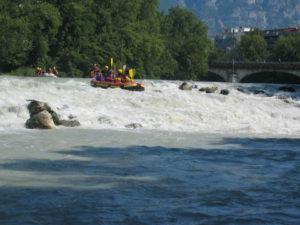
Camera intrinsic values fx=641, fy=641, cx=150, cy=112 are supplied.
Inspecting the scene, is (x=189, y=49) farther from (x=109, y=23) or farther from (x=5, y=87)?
(x=5, y=87)

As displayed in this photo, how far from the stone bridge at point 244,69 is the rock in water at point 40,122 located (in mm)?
51152

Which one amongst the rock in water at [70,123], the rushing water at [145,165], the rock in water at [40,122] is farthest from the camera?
the rock in water at [70,123]

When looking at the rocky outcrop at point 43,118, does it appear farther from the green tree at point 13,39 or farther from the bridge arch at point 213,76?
the bridge arch at point 213,76

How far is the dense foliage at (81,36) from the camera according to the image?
5150 cm

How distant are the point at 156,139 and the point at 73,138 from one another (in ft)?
7.91

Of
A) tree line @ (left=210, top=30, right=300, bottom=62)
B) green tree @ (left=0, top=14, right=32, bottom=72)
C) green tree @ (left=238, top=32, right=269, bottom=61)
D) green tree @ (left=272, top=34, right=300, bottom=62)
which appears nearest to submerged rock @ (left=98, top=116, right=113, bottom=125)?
green tree @ (left=0, top=14, right=32, bottom=72)

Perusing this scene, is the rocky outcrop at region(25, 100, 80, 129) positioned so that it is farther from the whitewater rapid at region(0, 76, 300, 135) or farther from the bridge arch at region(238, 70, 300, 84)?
the bridge arch at region(238, 70, 300, 84)

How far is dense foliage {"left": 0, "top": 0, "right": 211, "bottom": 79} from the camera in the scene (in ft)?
169

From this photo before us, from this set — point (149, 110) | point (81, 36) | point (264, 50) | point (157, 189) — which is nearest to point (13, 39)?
point (81, 36)

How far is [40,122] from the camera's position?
19953 mm

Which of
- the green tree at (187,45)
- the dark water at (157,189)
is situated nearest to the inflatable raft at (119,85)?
the dark water at (157,189)

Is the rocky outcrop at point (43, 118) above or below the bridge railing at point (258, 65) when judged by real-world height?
below

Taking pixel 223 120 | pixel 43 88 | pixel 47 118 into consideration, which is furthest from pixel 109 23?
pixel 47 118

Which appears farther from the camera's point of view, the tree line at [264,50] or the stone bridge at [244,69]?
the tree line at [264,50]
